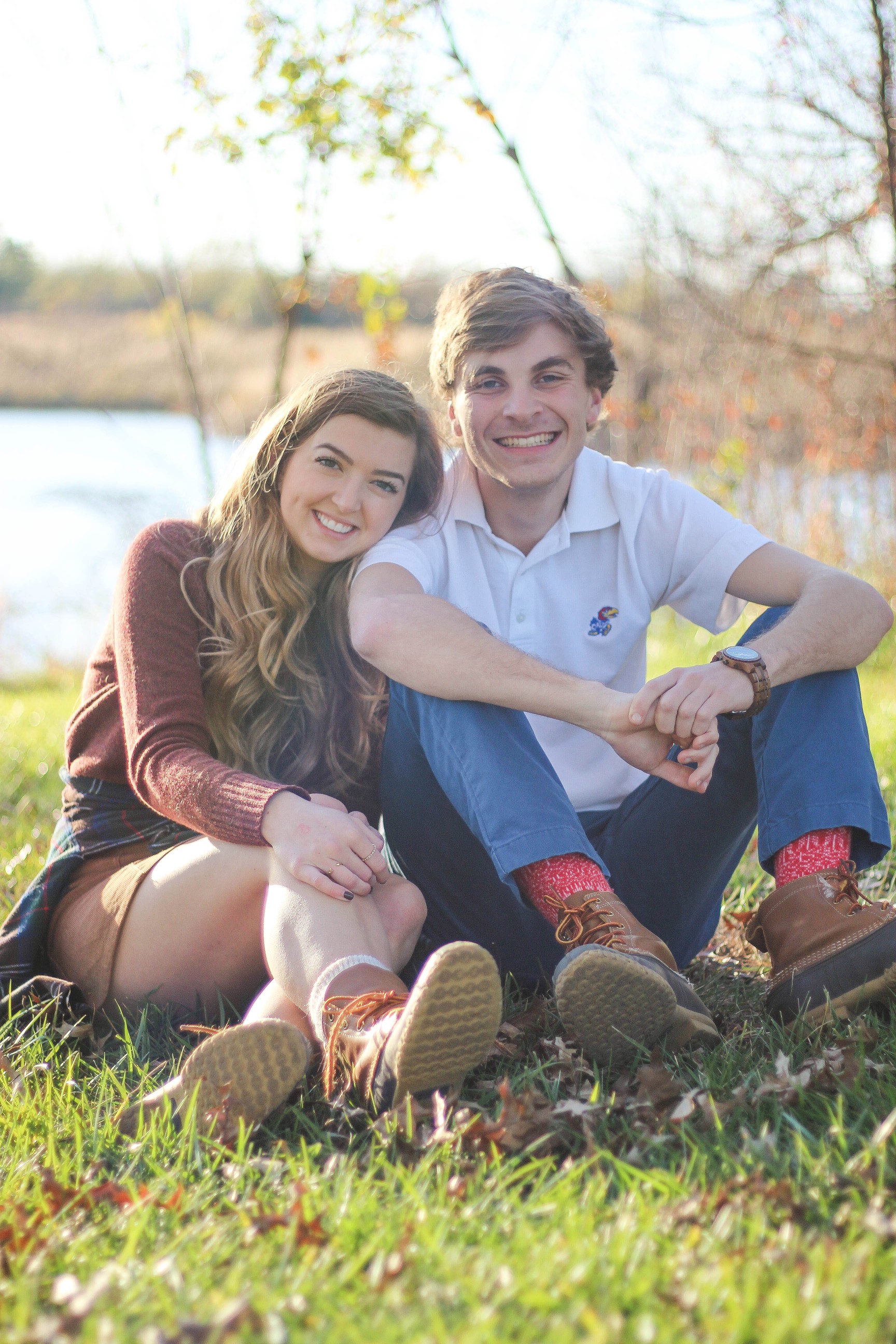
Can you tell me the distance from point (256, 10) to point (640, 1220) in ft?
18.9

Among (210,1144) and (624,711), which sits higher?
(624,711)

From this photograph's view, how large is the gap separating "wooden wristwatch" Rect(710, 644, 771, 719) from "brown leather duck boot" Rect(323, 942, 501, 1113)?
3.02 feet

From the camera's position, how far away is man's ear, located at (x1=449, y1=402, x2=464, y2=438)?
3004mm

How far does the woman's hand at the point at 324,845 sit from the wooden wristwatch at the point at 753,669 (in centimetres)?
83

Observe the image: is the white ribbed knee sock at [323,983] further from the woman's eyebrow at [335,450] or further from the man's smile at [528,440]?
the man's smile at [528,440]

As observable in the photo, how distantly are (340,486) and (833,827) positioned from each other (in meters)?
1.36

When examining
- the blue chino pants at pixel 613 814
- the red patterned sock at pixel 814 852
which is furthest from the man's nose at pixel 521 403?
the red patterned sock at pixel 814 852

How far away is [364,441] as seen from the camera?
2.67 meters

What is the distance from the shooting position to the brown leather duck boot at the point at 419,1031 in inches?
67.4

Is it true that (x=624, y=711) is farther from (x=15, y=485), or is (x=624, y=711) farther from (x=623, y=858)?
(x=15, y=485)

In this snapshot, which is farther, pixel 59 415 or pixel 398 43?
pixel 59 415

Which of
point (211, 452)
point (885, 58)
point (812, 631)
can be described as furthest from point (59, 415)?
point (812, 631)

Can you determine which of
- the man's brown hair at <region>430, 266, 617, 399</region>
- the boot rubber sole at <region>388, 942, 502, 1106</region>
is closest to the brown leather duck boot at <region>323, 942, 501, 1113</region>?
the boot rubber sole at <region>388, 942, 502, 1106</region>

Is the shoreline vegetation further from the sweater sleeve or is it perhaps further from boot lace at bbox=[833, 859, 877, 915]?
boot lace at bbox=[833, 859, 877, 915]
